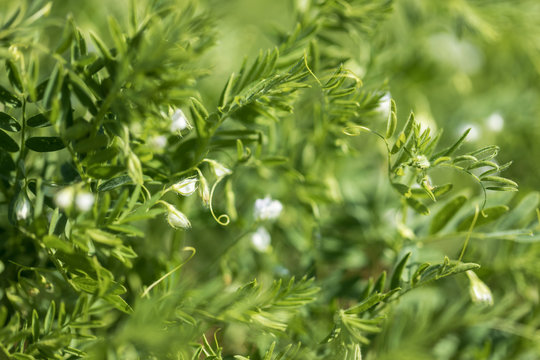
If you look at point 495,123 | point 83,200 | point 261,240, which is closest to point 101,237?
point 83,200

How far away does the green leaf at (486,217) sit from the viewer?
1.62 ft

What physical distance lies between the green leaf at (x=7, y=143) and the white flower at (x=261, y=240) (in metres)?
0.26

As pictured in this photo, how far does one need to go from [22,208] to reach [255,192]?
0.96 feet

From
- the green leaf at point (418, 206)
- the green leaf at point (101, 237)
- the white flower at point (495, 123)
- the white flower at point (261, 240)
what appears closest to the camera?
the green leaf at point (101, 237)

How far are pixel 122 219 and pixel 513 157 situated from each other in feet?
2.12

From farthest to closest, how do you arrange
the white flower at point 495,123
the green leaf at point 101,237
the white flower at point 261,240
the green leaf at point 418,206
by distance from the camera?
the white flower at point 495,123 → the white flower at point 261,240 → the green leaf at point 418,206 → the green leaf at point 101,237

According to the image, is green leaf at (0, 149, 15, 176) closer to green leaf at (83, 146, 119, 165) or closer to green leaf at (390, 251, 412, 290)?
green leaf at (83, 146, 119, 165)

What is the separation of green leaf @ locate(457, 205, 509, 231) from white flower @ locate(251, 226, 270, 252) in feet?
0.72

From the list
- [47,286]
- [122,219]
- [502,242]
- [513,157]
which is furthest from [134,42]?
[513,157]

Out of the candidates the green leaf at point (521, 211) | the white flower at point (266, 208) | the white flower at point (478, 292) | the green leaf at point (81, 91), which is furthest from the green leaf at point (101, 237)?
the green leaf at point (521, 211)

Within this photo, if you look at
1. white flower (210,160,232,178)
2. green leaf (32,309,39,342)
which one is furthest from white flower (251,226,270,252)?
green leaf (32,309,39,342)

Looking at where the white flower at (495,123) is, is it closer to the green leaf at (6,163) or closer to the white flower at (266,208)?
the white flower at (266,208)

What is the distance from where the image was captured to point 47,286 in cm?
46

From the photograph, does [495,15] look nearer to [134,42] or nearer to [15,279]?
[134,42]
